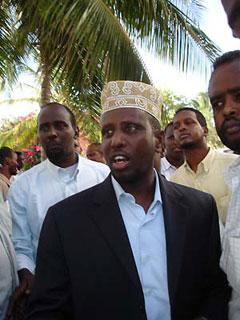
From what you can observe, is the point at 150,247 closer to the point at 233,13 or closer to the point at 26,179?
the point at 233,13

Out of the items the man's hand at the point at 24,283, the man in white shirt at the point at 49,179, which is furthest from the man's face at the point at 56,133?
the man's hand at the point at 24,283

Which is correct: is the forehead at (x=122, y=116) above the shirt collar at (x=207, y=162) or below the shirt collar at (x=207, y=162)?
above

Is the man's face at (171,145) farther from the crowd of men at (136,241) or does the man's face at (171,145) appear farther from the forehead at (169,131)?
the crowd of men at (136,241)

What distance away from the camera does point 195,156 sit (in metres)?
3.79

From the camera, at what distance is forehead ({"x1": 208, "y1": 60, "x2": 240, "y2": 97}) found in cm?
206

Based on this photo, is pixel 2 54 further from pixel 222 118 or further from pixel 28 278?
pixel 222 118

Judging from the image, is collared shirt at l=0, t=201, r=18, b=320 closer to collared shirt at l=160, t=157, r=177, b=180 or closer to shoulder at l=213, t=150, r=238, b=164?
shoulder at l=213, t=150, r=238, b=164

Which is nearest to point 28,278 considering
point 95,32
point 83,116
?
point 95,32

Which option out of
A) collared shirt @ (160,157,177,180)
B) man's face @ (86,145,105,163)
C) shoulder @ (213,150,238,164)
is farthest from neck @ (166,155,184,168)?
man's face @ (86,145,105,163)

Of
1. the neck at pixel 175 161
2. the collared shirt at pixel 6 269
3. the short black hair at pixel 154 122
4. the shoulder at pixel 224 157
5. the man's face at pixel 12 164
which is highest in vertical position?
the man's face at pixel 12 164

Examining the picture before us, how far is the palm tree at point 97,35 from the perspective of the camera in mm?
6266

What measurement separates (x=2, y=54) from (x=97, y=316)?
20.1 ft

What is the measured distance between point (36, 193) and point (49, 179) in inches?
Result: 7.8

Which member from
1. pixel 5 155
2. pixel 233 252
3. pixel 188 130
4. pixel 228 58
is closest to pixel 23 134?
pixel 5 155
